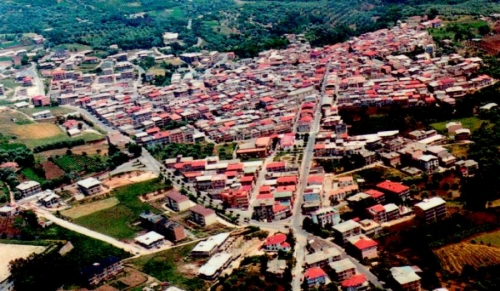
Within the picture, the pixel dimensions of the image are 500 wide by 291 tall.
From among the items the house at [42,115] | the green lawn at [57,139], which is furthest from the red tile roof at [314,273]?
the house at [42,115]

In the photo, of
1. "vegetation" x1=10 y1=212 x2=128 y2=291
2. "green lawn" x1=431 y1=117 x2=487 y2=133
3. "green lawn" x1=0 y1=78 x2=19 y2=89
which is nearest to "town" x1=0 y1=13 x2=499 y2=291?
→ "green lawn" x1=431 y1=117 x2=487 y2=133

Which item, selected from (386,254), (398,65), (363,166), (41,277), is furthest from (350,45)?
(41,277)

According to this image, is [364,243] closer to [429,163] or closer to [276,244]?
[276,244]

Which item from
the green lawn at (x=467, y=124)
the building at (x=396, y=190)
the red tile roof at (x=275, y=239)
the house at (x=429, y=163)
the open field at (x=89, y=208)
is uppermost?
the green lawn at (x=467, y=124)

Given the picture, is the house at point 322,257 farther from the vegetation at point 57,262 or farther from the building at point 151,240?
the vegetation at point 57,262

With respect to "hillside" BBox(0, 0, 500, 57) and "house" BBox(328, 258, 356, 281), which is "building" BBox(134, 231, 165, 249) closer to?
"house" BBox(328, 258, 356, 281)

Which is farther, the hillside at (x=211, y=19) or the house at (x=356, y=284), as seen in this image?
the hillside at (x=211, y=19)
